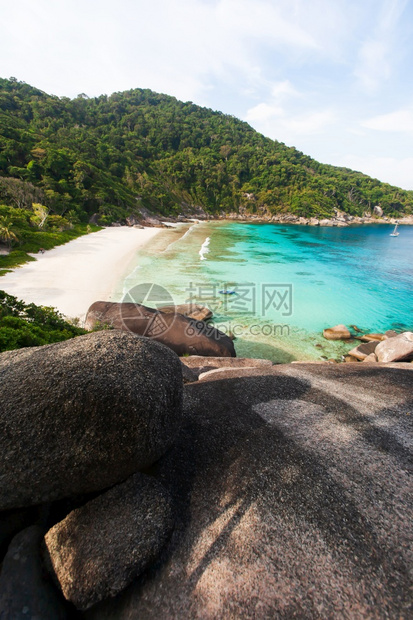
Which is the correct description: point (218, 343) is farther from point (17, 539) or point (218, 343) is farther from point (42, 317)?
point (17, 539)

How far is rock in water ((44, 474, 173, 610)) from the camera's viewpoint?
3104mm

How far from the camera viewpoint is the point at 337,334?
1791 cm

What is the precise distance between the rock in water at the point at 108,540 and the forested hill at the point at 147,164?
51.3m

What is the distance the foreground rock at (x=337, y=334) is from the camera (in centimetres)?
1783

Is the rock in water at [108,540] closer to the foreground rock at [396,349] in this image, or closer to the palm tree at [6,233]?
the foreground rock at [396,349]

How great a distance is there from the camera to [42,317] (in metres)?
11.8

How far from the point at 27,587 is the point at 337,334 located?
61.8 ft

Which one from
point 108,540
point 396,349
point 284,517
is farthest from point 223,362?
point 396,349

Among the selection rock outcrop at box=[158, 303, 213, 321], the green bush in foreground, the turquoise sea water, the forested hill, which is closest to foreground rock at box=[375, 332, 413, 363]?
the turquoise sea water

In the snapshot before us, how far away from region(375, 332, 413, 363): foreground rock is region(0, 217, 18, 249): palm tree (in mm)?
34363

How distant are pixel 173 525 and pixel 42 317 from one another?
441 inches

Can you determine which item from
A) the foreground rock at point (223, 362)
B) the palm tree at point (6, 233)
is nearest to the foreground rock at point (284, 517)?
the foreground rock at point (223, 362)

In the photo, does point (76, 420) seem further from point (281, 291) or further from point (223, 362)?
point (281, 291)

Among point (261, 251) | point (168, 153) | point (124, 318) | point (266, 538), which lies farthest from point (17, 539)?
point (168, 153)
